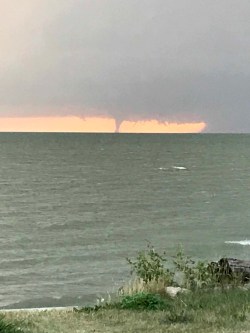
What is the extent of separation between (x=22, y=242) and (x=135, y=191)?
108 feet

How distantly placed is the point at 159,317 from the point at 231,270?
4265 mm

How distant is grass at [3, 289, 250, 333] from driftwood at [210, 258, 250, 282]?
210 centimetres

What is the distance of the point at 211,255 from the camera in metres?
30.3

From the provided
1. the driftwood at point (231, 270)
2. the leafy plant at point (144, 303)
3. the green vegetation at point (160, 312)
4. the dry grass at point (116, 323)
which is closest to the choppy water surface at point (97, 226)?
the driftwood at point (231, 270)

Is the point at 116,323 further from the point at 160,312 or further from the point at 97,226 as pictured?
the point at 97,226

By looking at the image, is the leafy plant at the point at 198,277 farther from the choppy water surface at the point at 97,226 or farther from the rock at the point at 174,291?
the choppy water surface at the point at 97,226

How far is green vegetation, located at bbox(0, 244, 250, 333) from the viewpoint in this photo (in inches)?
355

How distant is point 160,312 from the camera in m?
10.1

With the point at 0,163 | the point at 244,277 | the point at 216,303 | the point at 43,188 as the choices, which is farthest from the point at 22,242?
the point at 0,163

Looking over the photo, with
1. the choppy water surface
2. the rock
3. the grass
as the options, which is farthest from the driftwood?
the choppy water surface

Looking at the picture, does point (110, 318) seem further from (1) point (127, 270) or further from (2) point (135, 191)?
(2) point (135, 191)

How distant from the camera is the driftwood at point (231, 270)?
1344cm

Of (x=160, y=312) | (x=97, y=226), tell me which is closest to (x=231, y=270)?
(x=160, y=312)

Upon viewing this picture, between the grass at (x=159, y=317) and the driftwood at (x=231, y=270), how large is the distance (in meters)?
2.10
